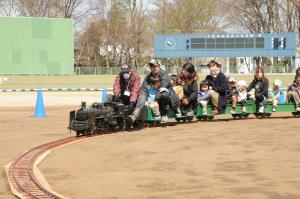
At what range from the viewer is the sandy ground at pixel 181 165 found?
6945 mm

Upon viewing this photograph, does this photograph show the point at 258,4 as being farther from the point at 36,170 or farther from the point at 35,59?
the point at 36,170

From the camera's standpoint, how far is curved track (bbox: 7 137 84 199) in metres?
6.83

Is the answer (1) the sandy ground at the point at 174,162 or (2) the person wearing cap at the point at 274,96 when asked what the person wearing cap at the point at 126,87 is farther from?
(2) the person wearing cap at the point at 274,96

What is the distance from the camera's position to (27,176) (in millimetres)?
7891

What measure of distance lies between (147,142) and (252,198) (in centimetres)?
484

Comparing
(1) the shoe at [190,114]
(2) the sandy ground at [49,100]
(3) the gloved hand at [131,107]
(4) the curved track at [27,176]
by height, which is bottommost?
(2) the sandy ground at [49,100]

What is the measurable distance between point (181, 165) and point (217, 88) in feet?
22.3

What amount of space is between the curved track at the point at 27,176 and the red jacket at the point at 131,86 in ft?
10.8

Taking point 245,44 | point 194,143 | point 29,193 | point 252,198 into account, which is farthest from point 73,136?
point 245,44

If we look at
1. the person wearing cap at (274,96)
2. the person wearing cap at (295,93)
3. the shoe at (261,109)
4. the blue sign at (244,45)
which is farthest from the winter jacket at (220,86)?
the blue sign at (244,45)

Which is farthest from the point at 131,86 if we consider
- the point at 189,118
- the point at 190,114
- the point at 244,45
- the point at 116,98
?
the point at 244,45

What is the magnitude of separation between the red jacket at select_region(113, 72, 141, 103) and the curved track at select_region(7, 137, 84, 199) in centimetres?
329

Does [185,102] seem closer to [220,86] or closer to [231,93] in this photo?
[220,86]

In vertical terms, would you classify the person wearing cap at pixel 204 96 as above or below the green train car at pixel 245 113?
above
